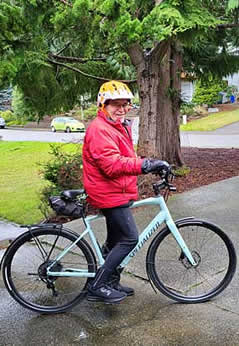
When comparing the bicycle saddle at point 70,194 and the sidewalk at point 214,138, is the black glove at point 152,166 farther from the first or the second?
the sidewalk at point 214,138

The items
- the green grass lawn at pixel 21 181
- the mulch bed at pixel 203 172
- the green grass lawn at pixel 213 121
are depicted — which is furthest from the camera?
the green grass lawn at pixel 213 121

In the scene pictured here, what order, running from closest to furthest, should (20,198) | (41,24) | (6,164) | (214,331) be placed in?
1. (214,331)
2. (41,24)
3. (20,198)
4. (6,164)

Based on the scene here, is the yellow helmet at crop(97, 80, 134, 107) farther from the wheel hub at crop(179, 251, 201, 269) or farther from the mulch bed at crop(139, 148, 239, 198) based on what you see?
the mulch bed at crop(139, 148, 239, 198)

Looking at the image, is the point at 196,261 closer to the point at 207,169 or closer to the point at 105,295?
the point at 105,295

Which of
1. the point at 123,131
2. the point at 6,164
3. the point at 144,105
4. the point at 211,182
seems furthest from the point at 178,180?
the point at 6,164

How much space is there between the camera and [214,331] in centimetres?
243

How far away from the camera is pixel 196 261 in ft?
9.57

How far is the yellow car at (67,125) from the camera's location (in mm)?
22747

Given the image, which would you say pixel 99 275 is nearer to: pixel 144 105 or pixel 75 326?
pixel 75 326

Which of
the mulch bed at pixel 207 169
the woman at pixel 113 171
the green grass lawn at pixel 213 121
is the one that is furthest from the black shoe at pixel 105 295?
the green grass lawn at pixel 213 121

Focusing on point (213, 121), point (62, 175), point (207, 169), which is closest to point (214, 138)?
point (213, 121)

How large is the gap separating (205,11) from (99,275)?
3328 millimetres

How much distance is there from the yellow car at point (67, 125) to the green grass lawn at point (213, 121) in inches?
235

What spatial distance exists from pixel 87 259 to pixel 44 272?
0.34 meters
